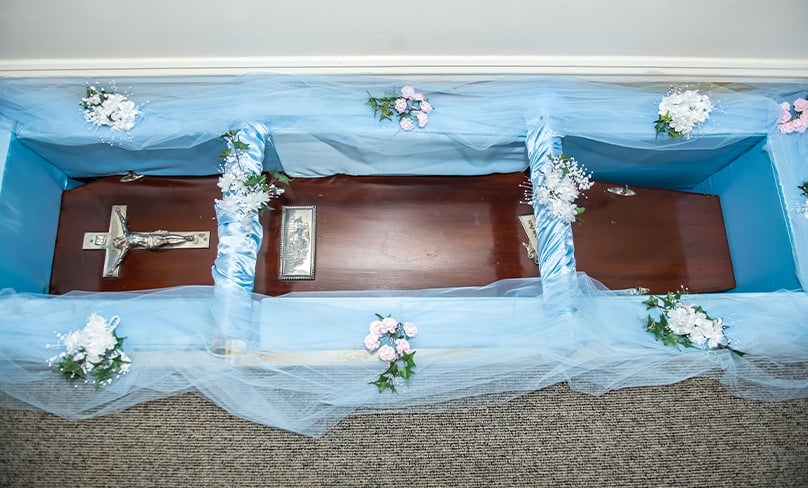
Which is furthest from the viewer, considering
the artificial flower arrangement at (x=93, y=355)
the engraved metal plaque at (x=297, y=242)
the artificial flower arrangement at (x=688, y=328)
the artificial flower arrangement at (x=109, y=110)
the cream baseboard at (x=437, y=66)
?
the cream baseboard at (x=437, y=66)

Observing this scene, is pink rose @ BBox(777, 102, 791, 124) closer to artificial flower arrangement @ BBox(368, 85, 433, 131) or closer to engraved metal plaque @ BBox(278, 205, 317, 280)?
artificial flower arrangement @ BBox(368, 85, 433, 131)

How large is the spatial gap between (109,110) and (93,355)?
870mm

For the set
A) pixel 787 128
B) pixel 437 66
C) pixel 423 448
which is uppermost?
pixel 437 66

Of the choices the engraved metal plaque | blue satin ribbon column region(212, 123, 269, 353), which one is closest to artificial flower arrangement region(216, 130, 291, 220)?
blue satin ribbon column region(212, 123, 269, 353)

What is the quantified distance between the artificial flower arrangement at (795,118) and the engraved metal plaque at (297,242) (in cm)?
179

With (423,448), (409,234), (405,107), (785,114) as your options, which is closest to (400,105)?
Answer: (405,107)

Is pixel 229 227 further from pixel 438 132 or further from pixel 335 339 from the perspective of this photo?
pixel 438 132

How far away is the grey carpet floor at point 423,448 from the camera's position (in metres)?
1.79

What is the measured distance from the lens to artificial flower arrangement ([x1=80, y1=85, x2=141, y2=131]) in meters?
2.01

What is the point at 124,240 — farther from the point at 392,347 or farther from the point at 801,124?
the point at 801,124

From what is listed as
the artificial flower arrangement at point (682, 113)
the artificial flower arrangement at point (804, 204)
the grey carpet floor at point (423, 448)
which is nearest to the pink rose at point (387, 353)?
the grey carpet floor at point (423, 448)

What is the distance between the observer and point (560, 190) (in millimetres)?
1925

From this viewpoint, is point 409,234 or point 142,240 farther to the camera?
point 409,234

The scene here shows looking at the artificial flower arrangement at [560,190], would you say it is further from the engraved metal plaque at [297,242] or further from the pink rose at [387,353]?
the engraved metal plaque at [297,242]
